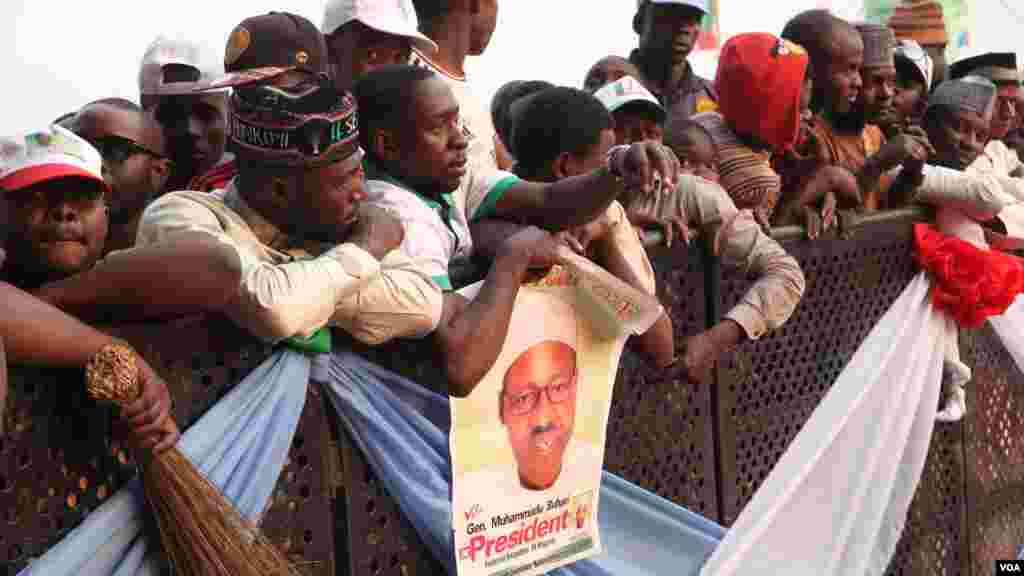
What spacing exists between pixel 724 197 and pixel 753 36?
94 centimetres

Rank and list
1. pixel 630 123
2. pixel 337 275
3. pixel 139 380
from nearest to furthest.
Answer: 1. pixel 139 380
2. pixel 337 275
3. pixel 630 123

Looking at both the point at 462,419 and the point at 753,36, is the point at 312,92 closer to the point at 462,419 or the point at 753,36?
the point at 462,419

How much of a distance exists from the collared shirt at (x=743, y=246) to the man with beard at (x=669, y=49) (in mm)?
1428

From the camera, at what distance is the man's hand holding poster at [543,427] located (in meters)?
3.33

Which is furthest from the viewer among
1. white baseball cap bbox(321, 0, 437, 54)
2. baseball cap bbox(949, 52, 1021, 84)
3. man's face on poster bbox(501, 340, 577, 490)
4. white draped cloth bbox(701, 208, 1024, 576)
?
baseball cap bbox(949, 52, 1021, 84)

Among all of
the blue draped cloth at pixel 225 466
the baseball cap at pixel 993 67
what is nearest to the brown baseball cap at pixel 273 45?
the blue draped cloth at pixel 225 466

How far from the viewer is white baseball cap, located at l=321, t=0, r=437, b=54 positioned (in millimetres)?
3809

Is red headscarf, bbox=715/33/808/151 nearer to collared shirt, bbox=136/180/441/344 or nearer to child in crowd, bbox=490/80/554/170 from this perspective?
child in crowd, bbox=490/80/554/170

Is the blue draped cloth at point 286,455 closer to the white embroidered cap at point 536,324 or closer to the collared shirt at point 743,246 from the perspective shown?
the white embroidered cap at point 536,324

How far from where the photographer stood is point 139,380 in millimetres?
2531

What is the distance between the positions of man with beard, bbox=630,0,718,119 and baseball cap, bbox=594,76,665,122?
3.30 ft

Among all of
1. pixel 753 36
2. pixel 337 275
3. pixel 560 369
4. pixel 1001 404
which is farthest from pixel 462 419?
pixel 1001 404

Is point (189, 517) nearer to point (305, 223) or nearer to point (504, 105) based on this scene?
point (305, 223)

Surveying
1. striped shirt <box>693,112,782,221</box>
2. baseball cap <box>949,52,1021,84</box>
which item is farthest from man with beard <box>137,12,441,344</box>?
baseball cap <box>949,52,1021,84</box>
